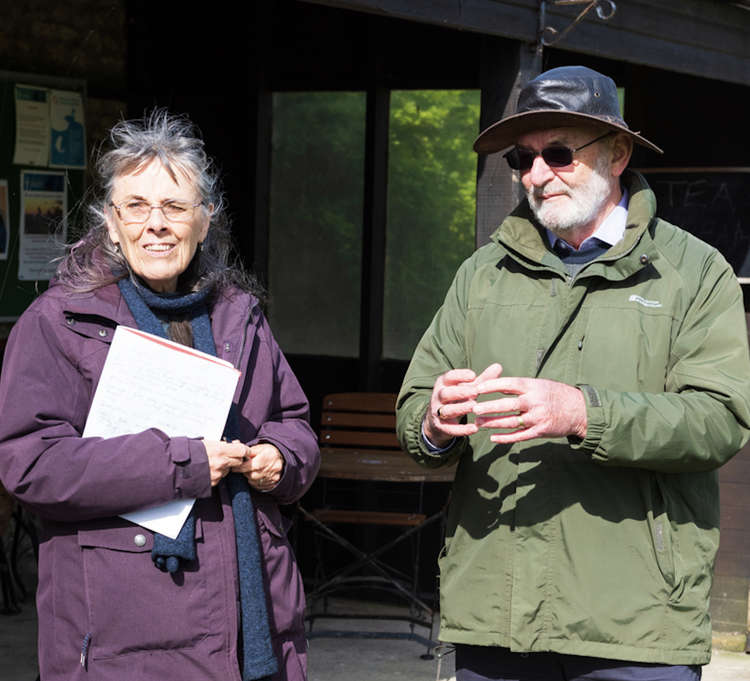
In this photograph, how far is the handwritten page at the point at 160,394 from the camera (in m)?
2.63

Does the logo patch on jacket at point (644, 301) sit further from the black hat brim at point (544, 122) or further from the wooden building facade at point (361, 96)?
the wooden building facade at point (361, 96)

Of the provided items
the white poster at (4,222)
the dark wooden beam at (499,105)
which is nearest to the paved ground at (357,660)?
the white poster at (4,222)

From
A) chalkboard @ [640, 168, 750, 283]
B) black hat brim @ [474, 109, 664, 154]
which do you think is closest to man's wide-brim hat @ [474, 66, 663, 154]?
black hat brim @ [474, 109, 664, 154]

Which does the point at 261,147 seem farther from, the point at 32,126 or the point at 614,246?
the point at 614,246

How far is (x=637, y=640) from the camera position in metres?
2.64

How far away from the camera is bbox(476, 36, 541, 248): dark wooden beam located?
470cm

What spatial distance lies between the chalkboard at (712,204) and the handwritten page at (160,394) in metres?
4.19

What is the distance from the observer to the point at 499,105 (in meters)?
4.72

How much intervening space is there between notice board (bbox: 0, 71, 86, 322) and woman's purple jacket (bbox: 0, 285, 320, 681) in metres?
3.88

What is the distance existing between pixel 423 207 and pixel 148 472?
15.3ft

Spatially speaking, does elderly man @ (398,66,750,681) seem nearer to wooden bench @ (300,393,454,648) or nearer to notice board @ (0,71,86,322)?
wooden bench @ (300,393,454,648)

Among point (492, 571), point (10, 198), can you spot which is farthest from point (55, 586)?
point (10, 198)

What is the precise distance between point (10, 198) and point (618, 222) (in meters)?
4.36

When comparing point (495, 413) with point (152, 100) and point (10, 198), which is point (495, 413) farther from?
point (152, 100)
